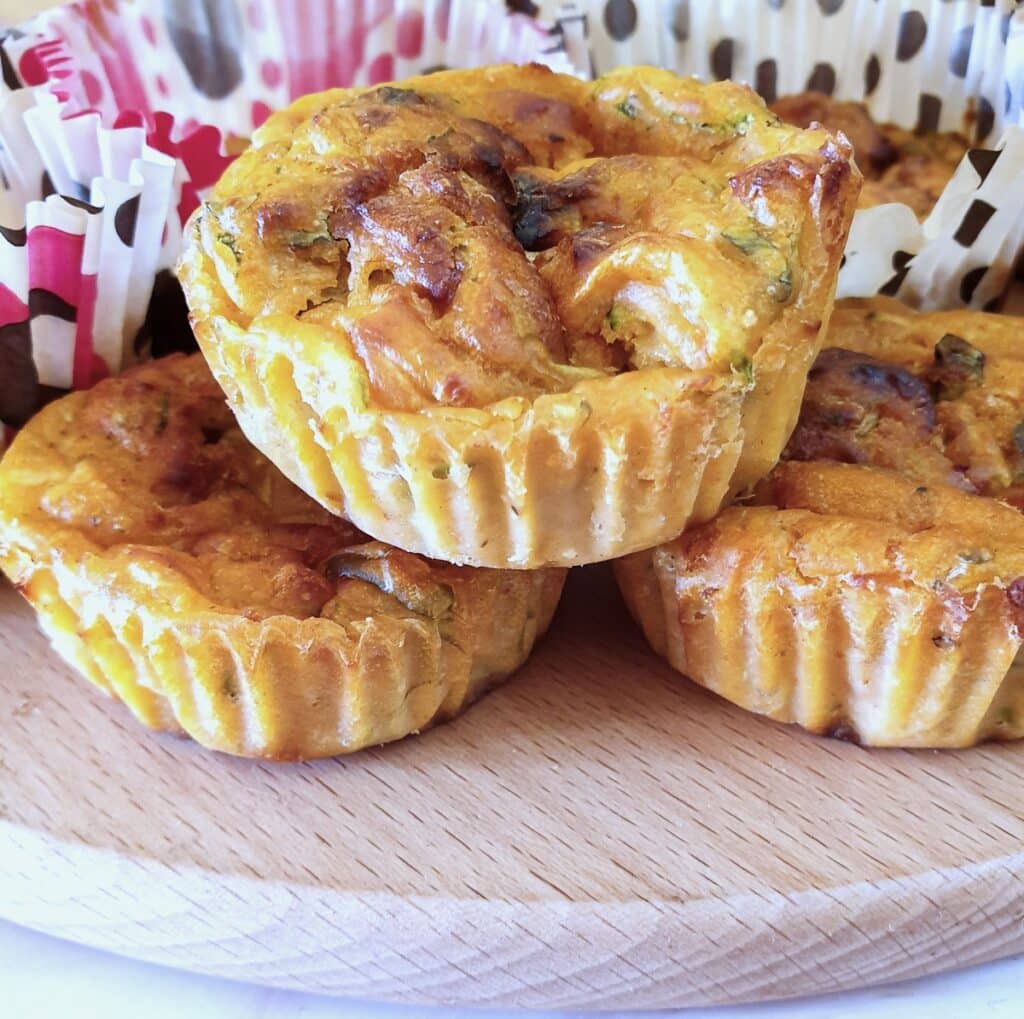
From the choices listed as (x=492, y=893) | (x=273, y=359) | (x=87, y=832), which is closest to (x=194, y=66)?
(x=273, y=359)

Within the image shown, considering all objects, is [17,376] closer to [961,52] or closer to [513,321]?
[513,321]

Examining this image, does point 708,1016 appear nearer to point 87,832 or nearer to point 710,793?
point 710,793

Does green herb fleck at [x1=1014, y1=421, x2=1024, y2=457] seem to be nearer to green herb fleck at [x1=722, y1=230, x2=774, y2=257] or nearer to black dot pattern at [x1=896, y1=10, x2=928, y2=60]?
green herb fleck at [x1=722, y1=230, x2=774, y2=257]

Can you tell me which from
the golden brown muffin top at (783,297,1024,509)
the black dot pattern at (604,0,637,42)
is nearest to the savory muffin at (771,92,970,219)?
the black dot pattern at (604,0,637,42)

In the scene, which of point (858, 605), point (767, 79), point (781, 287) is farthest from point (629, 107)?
point (767, 79)

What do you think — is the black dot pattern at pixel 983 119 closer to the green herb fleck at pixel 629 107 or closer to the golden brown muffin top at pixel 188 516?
the green herb fleck at pixel 629 107

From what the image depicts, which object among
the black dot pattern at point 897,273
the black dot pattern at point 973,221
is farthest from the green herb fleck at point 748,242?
the black dot pattern at point 973,221
